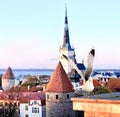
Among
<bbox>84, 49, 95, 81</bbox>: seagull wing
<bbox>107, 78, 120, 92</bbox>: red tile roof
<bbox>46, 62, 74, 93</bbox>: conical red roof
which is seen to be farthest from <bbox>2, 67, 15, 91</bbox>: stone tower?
<bbox>84, 49, 95, 81</bbox>: seagull wing

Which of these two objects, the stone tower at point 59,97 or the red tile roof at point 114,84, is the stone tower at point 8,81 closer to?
the red tile roof at point 114,84

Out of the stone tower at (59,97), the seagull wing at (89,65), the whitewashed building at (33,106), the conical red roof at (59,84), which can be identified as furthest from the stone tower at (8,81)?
the seagull wing at (89,65)

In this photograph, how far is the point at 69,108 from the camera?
2986cm

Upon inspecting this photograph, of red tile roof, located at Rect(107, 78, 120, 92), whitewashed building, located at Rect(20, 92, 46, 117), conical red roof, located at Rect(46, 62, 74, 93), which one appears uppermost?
red tile roof, located at Rect(107, 78, 120, 92)

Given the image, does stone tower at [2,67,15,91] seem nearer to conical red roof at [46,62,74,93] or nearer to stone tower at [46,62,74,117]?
conical red roof at [46,62,74,93]

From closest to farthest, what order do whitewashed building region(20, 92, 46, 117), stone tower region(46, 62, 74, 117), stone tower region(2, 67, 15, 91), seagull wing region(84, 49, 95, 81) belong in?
seagull wing region(84, 49, 95, 81) → stone tower region(46, 62, 74, 117) → whitewashed building region(20, 92, 46, 117) → stone tower region(2, 67, 15, 91)

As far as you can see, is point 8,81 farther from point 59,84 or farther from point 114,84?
point 59,84

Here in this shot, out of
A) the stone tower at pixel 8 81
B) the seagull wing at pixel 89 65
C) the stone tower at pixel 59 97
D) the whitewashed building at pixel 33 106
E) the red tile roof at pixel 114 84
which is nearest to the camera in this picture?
the seagull wing at pixel 89 65

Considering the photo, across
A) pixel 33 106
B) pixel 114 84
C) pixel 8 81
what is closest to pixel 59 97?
pixel 33 106

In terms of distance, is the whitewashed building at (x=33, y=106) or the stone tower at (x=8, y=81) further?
the stone tower at (x=8, y=81)

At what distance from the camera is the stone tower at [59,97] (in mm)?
29344

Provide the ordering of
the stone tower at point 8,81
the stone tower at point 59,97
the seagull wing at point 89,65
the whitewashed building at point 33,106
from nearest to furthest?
1. the seagull wing at point 89,65
2. the stone tower at point 59,97
3. the whitewashed building at point 33,106
4. the stone tower at point 8,81

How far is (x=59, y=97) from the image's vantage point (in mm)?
29453

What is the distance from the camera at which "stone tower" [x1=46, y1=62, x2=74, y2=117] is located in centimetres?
2934
